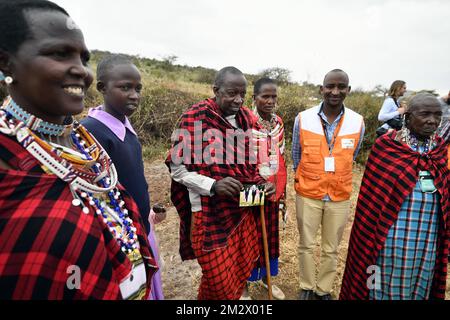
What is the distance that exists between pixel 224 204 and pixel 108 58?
1361mm

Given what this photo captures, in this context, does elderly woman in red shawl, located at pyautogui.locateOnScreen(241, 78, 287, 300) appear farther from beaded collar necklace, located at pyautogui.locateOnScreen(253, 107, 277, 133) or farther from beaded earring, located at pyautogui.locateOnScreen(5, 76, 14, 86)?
beaded earring, located at pyautogui.locateOnScreen(5, 76, 14, 86)

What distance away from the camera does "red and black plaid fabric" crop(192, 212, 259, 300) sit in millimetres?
2189

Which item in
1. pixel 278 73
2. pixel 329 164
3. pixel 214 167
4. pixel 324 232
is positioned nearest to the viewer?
pixel 214 167

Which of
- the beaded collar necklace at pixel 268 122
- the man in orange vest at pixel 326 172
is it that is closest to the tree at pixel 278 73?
the beaded collar necklace at pixel 268 122

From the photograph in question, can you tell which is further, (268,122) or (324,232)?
(268,122)

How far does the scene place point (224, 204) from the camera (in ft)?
7.39

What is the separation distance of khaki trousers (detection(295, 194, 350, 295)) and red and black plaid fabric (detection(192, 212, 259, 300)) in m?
0.56

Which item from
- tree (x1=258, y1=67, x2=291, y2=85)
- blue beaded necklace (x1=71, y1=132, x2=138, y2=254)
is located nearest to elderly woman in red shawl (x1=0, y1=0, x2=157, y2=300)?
blue beaded necklace (x1=71, y1=132, x2=138, y2=254)

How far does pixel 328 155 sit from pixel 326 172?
0.16 meters

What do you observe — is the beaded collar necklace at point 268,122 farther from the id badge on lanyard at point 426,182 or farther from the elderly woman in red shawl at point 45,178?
the elderly woman in red shawl at point 45,178

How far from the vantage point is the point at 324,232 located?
2762 mm

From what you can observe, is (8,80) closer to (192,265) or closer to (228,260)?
(228,260)

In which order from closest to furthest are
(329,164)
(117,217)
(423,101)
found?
(117,217)
(423,101)
(329,164)

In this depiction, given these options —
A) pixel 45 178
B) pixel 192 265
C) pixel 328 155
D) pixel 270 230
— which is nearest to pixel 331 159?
pixel 328 155
